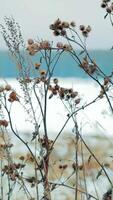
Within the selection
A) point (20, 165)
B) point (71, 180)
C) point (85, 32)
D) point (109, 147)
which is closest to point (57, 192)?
point (71, 180)

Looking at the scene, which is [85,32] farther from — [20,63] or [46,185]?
→ [46,185]

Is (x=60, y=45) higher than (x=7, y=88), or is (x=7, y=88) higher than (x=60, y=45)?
(x=60, y=45)

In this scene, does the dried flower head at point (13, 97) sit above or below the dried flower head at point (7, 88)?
below

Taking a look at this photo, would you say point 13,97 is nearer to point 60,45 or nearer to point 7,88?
point 7,88

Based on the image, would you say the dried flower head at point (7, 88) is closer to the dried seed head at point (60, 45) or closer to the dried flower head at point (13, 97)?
the dried flower head at point (13, 97)

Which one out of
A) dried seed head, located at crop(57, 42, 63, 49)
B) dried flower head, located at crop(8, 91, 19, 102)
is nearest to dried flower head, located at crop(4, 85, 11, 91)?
dried flower head, located at crop(8, 91, 19, 102)

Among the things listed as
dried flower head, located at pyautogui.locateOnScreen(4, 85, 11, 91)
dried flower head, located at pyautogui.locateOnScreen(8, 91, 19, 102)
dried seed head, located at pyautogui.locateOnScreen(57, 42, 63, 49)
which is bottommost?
dried flower head, located at pyautogui.locateOnScreen(8, 91, 19, 102)

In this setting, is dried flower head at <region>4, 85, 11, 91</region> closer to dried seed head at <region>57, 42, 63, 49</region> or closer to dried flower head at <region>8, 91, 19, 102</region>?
dried flower head at <region>8, 91, 19, 102</region>

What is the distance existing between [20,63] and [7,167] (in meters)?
0.46

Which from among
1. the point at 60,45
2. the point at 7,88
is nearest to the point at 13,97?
the point at 7,88

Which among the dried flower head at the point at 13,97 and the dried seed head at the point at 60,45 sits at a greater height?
the dried seed head at the point at 60,45

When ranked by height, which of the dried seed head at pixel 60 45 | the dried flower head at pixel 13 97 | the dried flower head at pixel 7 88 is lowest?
the dried flower head at pixel 13 97

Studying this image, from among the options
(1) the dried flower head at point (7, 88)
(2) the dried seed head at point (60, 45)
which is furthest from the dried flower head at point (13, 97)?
(2) the dried seed head at point (60, 45)

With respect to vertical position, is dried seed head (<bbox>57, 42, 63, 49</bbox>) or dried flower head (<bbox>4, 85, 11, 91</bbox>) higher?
dried seed head (<bbox>57, 42, 63, 49</bbox>)
